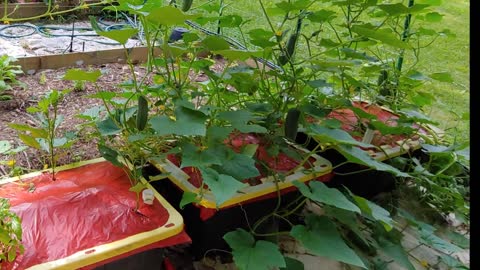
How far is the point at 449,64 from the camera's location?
298 centimetres

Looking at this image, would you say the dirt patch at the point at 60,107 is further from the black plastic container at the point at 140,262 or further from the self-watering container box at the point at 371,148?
the self-watering container box at the point at 371,148

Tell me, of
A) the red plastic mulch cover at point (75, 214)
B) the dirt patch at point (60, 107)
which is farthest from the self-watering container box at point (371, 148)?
the dirt patch at point (60, 107)

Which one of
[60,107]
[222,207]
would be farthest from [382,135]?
[60,107]

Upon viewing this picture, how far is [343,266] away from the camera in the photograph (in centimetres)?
146

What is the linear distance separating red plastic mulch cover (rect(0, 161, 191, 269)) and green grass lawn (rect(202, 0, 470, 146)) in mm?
1054

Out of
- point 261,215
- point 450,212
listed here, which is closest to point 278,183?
point 261,215

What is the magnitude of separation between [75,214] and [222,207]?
1.24ft

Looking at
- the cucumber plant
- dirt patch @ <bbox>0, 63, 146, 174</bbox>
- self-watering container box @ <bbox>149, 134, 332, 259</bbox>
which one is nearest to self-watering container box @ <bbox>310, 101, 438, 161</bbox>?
self-watering container box @ <bbox>149, 134, 332, 259</bbox>

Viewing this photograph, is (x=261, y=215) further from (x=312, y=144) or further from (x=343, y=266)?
(x=312, y=144)

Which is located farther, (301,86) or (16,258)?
(301,86)

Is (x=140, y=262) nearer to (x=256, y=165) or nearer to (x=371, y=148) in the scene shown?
(x=256, y=165)

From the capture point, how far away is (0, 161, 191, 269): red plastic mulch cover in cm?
101
